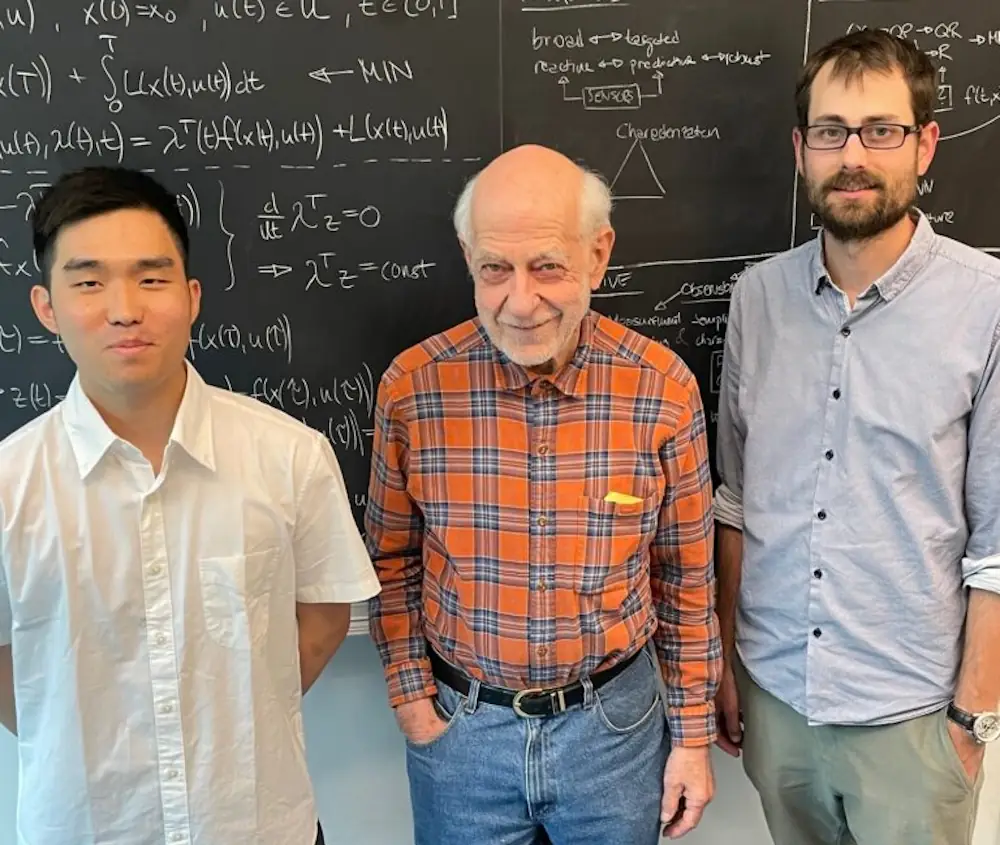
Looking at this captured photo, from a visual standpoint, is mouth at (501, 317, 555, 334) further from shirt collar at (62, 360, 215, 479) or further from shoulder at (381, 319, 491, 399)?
shirt collar at (62, 360, 215, 479)

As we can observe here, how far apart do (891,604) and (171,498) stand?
1204mm

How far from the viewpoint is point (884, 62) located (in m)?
1.55

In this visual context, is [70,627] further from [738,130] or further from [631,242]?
[738,130]

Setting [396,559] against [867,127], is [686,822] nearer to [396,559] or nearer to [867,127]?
[396,559]

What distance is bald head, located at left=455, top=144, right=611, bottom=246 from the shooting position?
1.47m

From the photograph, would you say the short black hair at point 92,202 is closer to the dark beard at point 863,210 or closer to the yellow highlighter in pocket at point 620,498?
A: the yellow highlighter in pocket at point 620,498

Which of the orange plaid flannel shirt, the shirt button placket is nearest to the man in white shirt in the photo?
the shirt button placket

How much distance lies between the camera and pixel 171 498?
55.1 inches

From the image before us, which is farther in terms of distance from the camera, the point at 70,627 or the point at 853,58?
the point at 853,58

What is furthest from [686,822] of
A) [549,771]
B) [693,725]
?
[549,771]

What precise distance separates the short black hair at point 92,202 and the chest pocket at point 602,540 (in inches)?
29.4

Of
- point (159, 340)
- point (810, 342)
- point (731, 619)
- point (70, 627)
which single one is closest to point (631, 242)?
point (810, 342)

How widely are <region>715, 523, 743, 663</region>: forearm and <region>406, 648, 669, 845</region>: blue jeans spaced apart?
28 cm

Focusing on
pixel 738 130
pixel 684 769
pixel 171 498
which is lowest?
pixel 684 769
